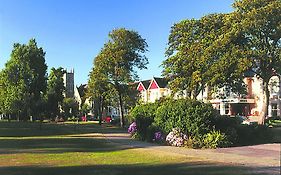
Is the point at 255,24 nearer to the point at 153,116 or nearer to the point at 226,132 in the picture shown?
the point at 153,116

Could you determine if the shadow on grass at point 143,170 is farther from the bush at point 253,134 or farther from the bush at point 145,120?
the bush at point 145,120

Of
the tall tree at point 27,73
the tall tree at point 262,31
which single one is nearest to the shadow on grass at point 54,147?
the tall tree at point 262,31

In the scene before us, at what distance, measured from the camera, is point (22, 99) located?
5766cm

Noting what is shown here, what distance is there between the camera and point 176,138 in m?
22.9

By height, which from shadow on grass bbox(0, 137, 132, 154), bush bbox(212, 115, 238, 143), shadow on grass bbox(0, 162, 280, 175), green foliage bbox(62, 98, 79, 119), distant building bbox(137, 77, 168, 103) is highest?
distant building bbox(137, 77, 168, 103)

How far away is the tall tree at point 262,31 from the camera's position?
34.7 meters

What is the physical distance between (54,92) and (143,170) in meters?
62.5

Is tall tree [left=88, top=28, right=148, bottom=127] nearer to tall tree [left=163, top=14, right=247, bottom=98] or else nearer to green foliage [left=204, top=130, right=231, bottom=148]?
tall tree [left=163, top=14, right=247, bottom=98]

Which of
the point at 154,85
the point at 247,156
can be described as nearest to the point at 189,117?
the point at 247,156

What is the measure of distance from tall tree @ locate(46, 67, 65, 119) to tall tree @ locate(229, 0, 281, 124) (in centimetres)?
4314

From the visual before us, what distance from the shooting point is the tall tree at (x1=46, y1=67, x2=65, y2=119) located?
73325 millimetres

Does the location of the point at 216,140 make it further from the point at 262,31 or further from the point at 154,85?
the point at 154,85

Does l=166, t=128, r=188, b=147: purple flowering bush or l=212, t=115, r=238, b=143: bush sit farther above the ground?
l=212, t=115, r=238, b=143: bush

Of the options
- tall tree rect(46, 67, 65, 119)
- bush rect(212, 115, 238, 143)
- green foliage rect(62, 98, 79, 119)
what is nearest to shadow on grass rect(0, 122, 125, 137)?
bush rect(212, 115, 238, 143)
